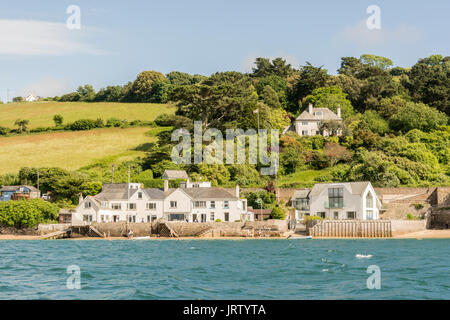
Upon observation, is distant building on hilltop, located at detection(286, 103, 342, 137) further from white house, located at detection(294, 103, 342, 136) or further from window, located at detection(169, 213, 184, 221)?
window, located at detection(169, 213, 184, 221)

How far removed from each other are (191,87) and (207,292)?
234 ft

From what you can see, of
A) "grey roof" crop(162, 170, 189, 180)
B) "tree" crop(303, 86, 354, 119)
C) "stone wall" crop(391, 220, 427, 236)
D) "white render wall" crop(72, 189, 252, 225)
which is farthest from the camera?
"tree" crop(303, 86, 354, 119)

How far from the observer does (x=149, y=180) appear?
8112cm

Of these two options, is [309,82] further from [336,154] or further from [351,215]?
[351,215]

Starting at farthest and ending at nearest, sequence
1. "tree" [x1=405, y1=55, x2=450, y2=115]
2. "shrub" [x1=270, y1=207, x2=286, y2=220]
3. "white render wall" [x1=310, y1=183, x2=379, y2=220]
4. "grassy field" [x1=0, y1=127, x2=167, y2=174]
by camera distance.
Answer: "grassy field" [x1=0, y1=127, x2=167, y2=174] < "tree" [x1=405, y1=55, x2=450, y2=115] < "shrub" [x1=270, y1=207, x2=286, y2=220] < "white render wall" [x1=310, y1=183, x2=379, y2=220]

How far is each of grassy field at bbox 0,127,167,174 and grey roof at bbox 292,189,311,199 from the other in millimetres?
34069

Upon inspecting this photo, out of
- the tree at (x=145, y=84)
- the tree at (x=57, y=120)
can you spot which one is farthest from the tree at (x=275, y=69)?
the tree at (x=57, y=120)

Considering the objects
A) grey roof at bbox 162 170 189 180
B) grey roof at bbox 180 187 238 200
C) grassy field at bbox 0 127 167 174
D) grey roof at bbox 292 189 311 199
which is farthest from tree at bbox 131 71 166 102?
grey roof at bbox 292 189 311 199

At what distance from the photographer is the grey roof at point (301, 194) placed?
73688mm

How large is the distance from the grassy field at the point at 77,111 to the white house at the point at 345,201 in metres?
58.5

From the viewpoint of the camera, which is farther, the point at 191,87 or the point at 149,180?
the point at 191,87

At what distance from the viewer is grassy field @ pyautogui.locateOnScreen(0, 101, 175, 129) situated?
422ft
